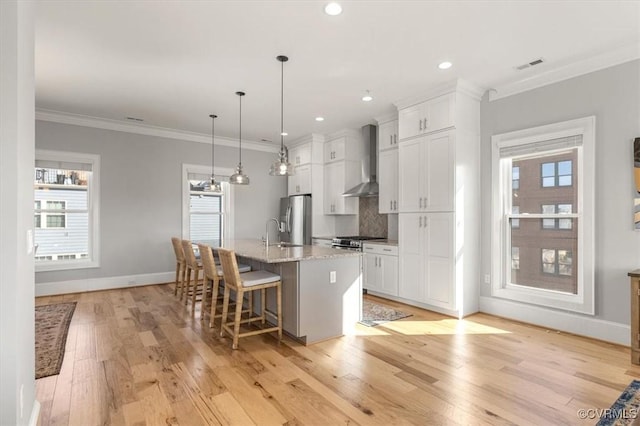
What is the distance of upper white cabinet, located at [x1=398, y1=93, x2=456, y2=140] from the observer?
3.99m

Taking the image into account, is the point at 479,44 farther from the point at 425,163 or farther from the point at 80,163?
the point at 80,163

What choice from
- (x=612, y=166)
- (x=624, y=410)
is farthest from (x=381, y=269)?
(x=624, y=410)

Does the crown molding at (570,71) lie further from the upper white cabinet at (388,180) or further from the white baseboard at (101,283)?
the white baseboard at (101,283)

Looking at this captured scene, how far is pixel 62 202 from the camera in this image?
5238 millimetres

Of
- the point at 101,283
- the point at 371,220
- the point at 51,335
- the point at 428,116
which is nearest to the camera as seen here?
the point at 51,335

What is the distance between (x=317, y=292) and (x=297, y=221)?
3.40m

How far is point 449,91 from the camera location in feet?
13.0

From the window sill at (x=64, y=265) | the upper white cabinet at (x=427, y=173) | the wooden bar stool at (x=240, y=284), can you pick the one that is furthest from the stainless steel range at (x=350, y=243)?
the window sill at (x=64, y=265)

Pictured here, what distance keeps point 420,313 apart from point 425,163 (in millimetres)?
1939

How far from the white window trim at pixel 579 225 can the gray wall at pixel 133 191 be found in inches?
197

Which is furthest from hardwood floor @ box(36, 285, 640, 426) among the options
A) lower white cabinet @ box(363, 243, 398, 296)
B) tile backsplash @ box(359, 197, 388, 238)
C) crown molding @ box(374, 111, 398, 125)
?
crown molding @ box(374, 111, 398, 125)

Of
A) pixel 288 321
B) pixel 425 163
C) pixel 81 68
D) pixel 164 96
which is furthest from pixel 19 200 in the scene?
pixel 425 163

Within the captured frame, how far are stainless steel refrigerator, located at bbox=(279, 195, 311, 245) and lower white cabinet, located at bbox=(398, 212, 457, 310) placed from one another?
2331 millimetres

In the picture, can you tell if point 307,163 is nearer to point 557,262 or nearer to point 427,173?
point 427,173
